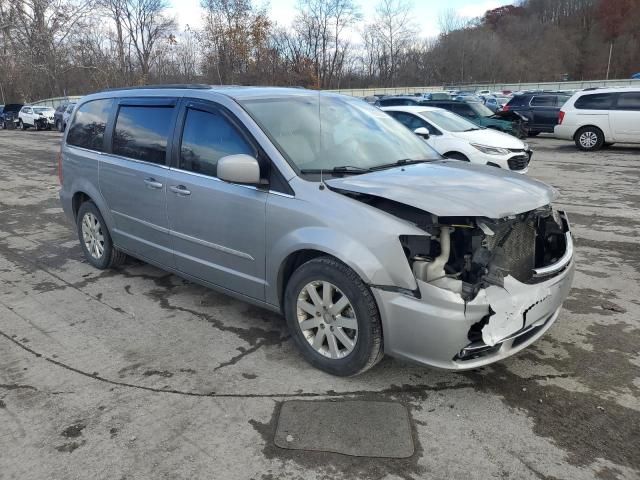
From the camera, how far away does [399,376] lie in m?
3.31

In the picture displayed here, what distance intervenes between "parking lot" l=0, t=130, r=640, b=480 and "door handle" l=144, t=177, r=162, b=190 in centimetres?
105

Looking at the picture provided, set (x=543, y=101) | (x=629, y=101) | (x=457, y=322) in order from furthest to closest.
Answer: (x=543, y=101), (x=629, y=101), (x=457, y=322)

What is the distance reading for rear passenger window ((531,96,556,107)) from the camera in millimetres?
20547

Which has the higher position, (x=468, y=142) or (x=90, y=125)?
(x=90, y=125)

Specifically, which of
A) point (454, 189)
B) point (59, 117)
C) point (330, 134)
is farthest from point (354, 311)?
point (59, 117)

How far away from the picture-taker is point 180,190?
4062 millimetres

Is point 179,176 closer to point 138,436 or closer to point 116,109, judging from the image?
point 116,109

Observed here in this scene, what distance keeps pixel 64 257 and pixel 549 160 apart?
12.9 meters

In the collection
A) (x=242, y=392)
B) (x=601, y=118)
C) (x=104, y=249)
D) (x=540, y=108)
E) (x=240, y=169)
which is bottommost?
(x=242, y=392)

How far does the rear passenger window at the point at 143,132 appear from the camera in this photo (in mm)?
4281

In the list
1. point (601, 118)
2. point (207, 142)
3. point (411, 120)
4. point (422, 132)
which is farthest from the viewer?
point (601, 118)

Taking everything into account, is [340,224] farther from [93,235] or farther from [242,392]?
[93,235]

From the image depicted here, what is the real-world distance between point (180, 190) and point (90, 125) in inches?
78.3

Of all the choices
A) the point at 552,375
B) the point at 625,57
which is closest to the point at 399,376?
the point at 552,375
